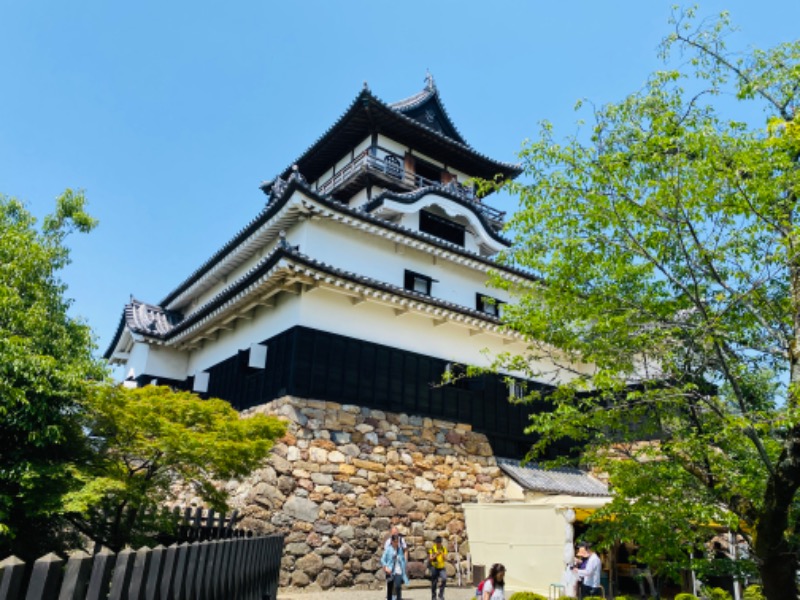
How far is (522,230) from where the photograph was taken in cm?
837

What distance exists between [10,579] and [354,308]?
1366cm

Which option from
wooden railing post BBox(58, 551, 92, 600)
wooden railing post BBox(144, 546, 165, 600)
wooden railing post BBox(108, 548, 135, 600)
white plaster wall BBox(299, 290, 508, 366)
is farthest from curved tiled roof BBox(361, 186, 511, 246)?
wooden railing post BBox(58, 551, 92, 600)

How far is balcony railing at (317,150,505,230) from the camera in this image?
894 inches

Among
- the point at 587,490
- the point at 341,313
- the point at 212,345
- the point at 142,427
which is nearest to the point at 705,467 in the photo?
the point at 142,427

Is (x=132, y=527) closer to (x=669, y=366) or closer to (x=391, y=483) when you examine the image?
(x=391, y=483)

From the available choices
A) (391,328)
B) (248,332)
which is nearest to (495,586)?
(391,328)

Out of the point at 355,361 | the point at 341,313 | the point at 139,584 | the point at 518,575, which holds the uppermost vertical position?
the point at 341,313

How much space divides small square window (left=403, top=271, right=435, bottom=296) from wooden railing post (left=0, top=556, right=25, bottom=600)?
643 inches

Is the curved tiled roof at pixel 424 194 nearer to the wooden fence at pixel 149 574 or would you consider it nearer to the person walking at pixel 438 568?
the person walking at pixel 438 568

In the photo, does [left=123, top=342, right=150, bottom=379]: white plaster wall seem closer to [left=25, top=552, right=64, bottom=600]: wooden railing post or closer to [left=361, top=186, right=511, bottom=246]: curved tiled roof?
[left=361, top=186, right=511, bottom=246]: curved tiled roof

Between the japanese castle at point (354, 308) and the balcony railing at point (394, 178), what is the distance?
3.7 inches

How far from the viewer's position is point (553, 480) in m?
17.9

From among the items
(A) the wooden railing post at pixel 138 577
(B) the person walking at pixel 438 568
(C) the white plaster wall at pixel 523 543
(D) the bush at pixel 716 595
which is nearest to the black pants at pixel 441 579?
(B) the person walking at pixel 438 568

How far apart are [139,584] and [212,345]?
16.6 m
